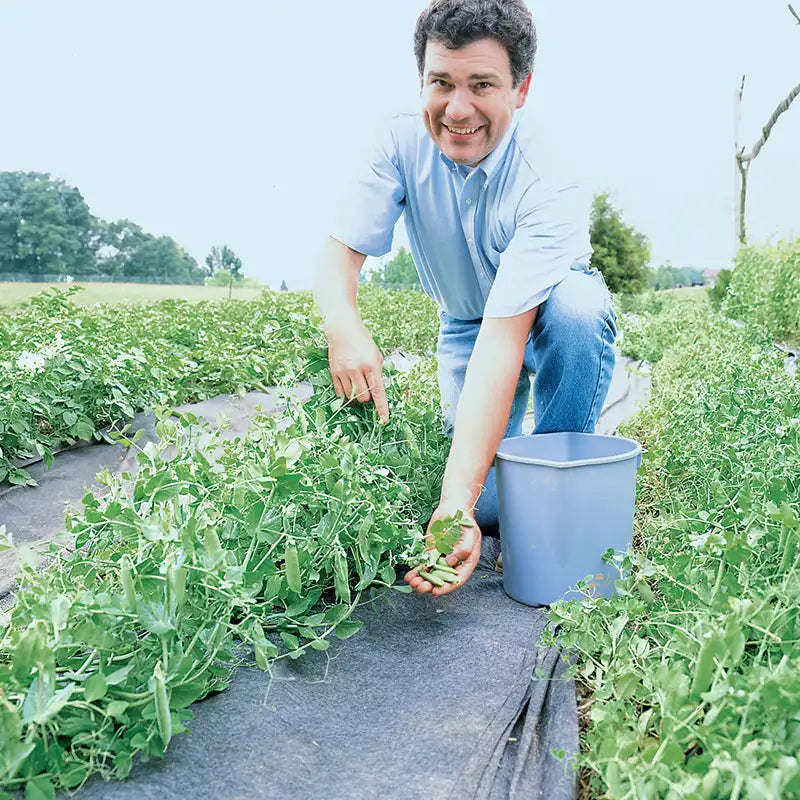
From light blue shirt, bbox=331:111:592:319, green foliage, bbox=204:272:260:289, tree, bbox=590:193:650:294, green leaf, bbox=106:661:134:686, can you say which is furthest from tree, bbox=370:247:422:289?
green leaf, bbox=106:661:134:686

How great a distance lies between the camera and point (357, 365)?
166cm

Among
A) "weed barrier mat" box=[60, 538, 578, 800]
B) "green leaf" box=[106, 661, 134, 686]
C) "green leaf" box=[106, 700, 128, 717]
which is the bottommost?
"weed barrier mat" box=[60, 538, 578, 800]

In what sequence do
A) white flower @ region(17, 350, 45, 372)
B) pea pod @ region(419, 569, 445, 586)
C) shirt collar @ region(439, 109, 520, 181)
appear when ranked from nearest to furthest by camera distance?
pea pod @ region(419, 569, 445, 586) < shirt collar @ region(439, 109, 520, 181) < white flower @ region(17, 350, 45, 372)

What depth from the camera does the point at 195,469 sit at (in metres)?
1.37

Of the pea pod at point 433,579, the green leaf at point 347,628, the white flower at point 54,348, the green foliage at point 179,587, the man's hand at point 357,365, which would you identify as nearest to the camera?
the green foliage at point 179,587

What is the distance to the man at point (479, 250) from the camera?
5.25 feet

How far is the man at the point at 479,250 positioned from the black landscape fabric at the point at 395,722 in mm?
136

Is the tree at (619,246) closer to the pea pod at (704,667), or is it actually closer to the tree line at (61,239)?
the tree line at (61,239)

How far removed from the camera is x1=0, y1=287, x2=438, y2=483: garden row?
8.23 ft

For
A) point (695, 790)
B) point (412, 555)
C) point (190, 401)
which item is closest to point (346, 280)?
point (412, 555)

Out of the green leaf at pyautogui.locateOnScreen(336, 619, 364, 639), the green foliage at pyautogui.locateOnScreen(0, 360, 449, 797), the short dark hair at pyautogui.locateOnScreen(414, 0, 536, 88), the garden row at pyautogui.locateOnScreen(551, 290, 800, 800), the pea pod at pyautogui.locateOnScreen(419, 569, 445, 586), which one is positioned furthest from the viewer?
the short dark hair at pyautogui.locateOnScreen(414, 0, 536, 88)

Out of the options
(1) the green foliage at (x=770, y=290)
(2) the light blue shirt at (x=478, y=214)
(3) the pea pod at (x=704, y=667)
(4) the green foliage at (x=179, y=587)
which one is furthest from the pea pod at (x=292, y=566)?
(1) the green foliage at (x=770, y=290)

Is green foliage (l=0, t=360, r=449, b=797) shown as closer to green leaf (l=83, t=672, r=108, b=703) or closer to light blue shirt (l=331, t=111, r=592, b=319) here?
green leaf (l=83, t=672, r=108, b=703)

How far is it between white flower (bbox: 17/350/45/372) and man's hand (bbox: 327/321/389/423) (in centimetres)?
139
